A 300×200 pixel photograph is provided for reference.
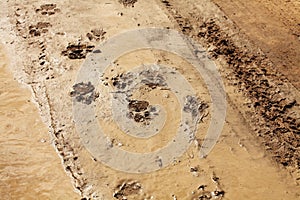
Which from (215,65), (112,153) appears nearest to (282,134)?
(215,65)

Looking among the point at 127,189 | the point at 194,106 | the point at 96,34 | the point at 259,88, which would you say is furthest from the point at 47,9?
the point at 127,189

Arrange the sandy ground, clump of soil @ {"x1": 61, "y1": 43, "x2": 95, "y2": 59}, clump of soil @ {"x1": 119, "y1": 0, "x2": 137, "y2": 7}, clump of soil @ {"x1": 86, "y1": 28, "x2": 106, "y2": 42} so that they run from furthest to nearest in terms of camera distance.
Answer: clump of soil @ {"x1": 119, "y1": 0, "x2": 137, "y2": 7}, clump of soil @ {"x1": 86, "y1": 28, "x2": 106, "y2": 42}, clump of soil @ {"x1": 61, "y1": 43, "x2": 95, "y2": 59}, the sandy ground

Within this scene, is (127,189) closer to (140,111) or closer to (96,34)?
(140,111)

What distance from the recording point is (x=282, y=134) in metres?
5.26

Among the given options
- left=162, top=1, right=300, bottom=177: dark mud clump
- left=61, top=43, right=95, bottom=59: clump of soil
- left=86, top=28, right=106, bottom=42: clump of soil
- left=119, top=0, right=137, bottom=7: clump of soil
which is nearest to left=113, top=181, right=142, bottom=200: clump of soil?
left=162, top=1, right=300, bottom=177: dark mud clump

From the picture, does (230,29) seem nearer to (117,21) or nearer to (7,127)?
(117,21)

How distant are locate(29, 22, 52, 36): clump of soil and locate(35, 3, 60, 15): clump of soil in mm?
312

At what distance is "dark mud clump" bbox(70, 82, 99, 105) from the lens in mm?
5844

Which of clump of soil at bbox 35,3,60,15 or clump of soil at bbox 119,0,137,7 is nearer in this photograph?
clump of soil at bbox 35,3,60,15

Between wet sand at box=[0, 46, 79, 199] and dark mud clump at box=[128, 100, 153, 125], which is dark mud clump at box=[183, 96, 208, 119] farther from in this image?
wet sand at box=[0, 46, 79, 199]

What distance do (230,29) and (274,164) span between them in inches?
107

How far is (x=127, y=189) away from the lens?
476 cm

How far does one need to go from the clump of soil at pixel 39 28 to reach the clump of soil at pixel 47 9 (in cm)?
31

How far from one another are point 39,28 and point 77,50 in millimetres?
970
